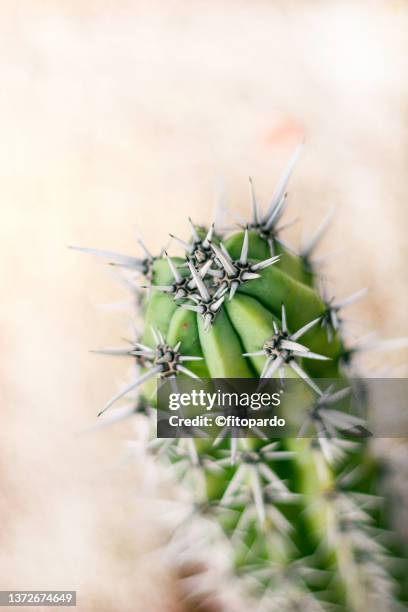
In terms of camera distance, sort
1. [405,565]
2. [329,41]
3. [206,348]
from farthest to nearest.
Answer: [329,41] → [405,565] → [206,348]

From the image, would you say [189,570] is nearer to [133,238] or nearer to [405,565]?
[405,565]

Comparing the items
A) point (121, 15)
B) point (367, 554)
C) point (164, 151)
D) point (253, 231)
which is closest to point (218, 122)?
point (164, 151)

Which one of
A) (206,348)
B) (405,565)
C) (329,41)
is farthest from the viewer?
(329,41)

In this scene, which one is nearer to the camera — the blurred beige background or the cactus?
the cactus

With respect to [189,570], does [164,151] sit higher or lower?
higher

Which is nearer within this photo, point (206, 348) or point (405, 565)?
point (206, 348)

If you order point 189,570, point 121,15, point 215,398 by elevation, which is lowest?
point 189,570
